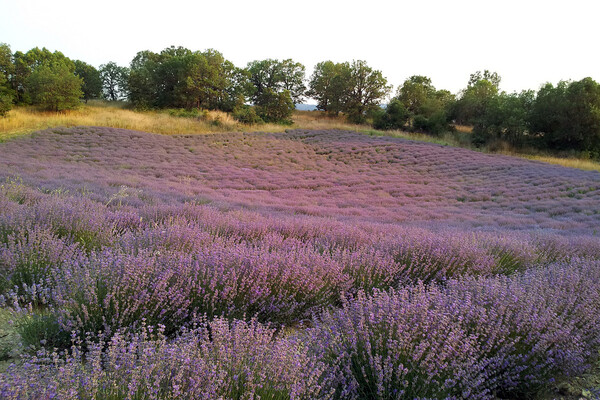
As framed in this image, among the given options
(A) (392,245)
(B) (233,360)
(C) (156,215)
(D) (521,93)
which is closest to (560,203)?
(A) (392,245)

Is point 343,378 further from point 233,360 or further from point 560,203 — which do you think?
point 560,203

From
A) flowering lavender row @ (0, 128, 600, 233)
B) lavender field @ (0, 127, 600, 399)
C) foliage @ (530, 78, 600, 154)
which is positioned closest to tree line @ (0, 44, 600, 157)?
foliage @ (530, 78, 600, 154)

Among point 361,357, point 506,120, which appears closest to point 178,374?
point 361,357

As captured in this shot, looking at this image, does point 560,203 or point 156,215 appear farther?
point 560,203

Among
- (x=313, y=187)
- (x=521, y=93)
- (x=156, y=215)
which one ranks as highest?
(x=521, y=93)

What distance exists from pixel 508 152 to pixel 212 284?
2661 cm

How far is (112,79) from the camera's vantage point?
41.0m

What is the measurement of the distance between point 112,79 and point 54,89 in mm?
18435

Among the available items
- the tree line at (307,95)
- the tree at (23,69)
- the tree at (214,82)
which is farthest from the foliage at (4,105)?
the tree at (214,82)

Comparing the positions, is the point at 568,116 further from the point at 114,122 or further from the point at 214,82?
the point at 114,122

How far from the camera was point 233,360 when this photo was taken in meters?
1.59

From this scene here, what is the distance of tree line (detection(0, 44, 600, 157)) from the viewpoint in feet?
80.3

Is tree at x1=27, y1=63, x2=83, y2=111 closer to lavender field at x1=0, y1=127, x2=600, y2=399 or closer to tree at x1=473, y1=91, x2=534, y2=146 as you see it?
lavender field at x1=0, y1=127, x2=600, y2=399

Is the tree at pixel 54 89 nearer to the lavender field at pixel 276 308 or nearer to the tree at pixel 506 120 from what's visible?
Result: the lavender field at pixel 276 308
